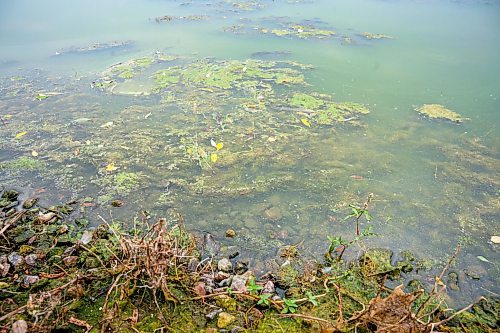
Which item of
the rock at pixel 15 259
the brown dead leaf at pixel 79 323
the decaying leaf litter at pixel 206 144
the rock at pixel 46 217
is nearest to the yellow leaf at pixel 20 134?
the decaying leaf litter at pixel 206 144

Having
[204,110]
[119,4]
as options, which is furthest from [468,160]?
[119,4]

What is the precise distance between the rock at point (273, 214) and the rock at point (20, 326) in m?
1.57

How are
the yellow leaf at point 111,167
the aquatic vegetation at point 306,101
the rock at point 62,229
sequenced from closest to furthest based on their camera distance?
the rock at point 62,229 → the yellow leaf at point 111,167 → the aquatic vegetation at point 306,101

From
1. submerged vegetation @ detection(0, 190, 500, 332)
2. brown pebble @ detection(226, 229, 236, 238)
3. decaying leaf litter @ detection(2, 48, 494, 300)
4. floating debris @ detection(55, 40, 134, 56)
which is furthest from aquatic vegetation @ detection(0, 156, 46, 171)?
floating debris @ detection(55, 40, 134, 56)

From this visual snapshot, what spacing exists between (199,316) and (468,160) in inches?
112

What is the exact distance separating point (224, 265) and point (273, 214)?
0.68 metres

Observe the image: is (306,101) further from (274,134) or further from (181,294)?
(181,294)

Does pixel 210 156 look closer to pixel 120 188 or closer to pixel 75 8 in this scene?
pixel 120 188

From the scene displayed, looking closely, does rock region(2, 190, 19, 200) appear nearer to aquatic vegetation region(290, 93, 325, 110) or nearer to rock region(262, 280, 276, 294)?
rock region(262, 280, 276, 294)

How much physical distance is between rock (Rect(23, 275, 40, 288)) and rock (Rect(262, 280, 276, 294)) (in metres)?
1.05

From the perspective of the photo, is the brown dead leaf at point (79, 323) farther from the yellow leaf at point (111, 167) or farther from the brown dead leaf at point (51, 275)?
the yellow leaf at point (111, 167)

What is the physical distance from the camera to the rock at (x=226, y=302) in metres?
1.52

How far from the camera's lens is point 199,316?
1.48 metres

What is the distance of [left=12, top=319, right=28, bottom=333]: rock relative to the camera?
1193mm
